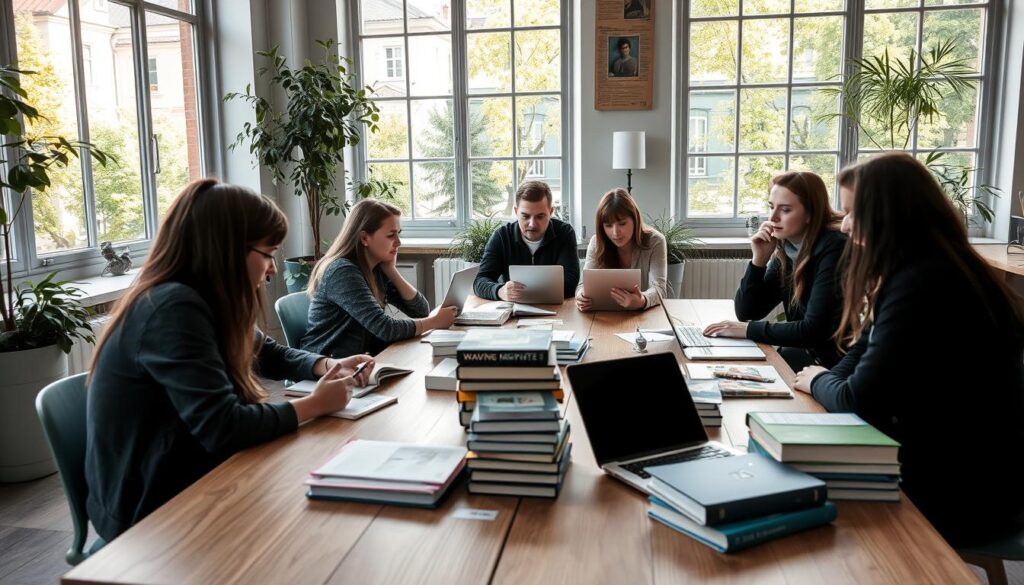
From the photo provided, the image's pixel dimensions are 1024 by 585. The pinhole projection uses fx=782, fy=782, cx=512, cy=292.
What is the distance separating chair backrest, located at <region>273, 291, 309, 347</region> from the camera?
3.02m

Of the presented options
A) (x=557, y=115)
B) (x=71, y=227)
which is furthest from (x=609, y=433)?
(x=557, y=115)

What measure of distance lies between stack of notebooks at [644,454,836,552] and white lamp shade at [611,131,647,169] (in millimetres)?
3902

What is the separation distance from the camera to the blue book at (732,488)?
122 centimetres

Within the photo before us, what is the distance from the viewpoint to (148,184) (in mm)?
4695

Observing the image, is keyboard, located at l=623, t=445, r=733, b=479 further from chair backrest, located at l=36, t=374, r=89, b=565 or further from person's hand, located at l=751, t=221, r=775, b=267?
person's hand, located at l=751, t=221, r=775, b=267

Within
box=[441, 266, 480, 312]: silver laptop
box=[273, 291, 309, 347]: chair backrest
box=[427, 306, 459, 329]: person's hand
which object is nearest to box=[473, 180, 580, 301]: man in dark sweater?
box=[441, 266, 480, 312]: silver laptop

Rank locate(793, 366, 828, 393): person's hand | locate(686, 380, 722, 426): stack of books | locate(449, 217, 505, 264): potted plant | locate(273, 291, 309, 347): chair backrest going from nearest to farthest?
locate(686, 380, 722, 426): stack of books < locate(793, 366, 828, 393): person's hand < locate(273, 291, 309, 347): chair backrest < locate(449, 217, 505, 264): potted plant

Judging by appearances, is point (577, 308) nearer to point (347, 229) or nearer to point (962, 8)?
point (347, 229)

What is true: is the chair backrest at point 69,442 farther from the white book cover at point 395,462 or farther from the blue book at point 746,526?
the blue book at point 746,526

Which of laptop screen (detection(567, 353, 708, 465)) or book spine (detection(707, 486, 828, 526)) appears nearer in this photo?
book spine (detection(707, 486, 828, 526))

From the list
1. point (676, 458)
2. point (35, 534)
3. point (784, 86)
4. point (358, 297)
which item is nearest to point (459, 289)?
point (358, 297)

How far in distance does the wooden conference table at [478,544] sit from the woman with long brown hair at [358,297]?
124 centimetres

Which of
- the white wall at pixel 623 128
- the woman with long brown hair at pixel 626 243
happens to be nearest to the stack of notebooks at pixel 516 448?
the woman with long brown hair at pixel 626 243

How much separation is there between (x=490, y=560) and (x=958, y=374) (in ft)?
3.64
